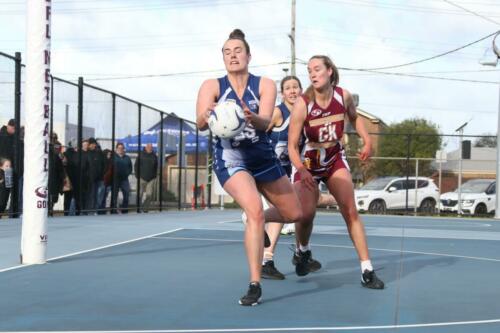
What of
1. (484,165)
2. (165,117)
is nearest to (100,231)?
(165,117)

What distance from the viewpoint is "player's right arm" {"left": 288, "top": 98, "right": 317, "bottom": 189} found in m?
6.29

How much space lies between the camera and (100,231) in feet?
37.5

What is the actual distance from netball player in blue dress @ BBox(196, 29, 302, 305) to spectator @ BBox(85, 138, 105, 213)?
11.7 meters

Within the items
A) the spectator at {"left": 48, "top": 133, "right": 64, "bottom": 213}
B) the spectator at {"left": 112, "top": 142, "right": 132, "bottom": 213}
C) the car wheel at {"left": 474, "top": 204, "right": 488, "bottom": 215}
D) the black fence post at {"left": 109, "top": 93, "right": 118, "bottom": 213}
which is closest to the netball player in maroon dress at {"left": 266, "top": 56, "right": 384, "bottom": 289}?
the spectator at {"left": 48, "top": 133, "right": 64, "bottom": 213}

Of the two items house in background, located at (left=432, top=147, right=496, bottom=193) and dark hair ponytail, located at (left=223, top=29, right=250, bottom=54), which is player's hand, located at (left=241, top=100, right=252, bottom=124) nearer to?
dark hair ponytail, located at (left=223, top=29, right=250, bottom=54)

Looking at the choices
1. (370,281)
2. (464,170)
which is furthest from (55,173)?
(464,170)

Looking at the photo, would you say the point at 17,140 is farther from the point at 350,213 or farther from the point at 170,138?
the point at 170,138

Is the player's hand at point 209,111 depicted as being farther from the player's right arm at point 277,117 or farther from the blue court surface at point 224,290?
the player's right arm at point 277,117

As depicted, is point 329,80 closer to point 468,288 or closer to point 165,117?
point 468,288

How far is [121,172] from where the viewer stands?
18984 millimetres

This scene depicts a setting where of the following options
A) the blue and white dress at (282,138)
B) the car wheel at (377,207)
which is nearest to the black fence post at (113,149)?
the blue and white dress at (282,138)

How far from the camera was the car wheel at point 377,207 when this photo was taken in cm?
2770

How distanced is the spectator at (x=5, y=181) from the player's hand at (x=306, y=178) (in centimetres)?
863

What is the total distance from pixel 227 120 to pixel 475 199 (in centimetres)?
2500
